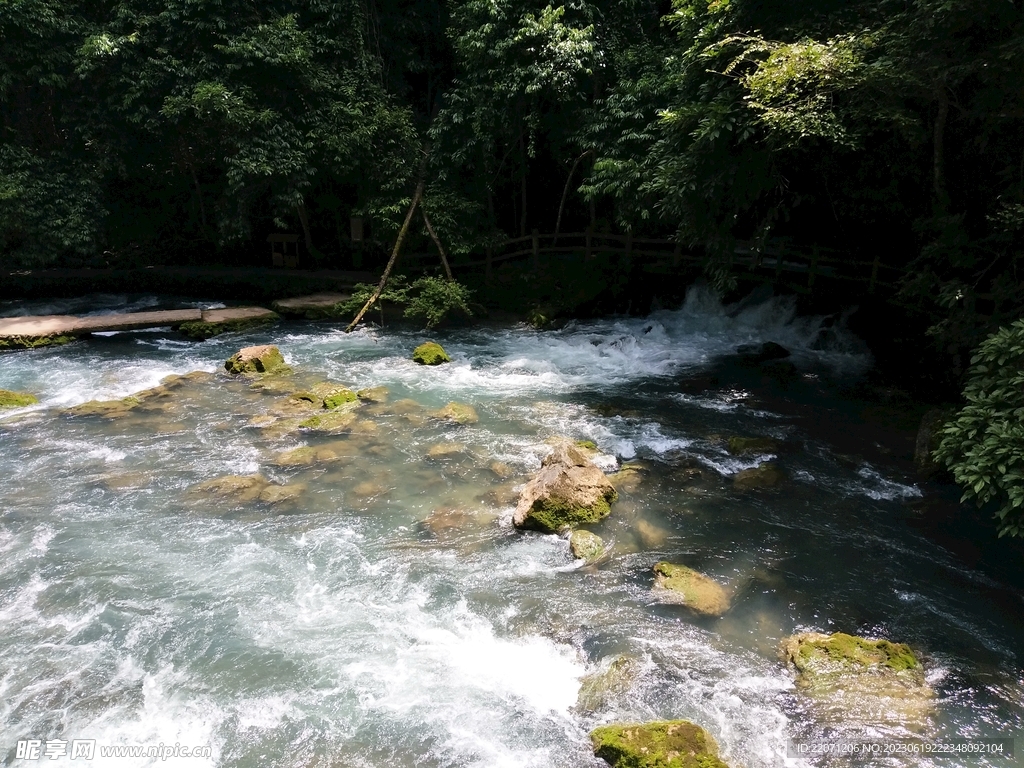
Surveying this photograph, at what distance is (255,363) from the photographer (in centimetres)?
1323

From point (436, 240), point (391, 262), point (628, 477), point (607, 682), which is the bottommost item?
point (607, 682)

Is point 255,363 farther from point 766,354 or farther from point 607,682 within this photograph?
point 766,354

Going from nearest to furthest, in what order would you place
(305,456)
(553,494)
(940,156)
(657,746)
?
(657,746) < (553,494) < (305,456) < (940,156)

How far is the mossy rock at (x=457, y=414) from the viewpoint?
436 inches

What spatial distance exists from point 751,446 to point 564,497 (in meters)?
3.51

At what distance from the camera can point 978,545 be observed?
7.65m

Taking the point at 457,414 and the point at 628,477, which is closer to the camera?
the point at 628,477

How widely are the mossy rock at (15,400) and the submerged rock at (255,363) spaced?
3.19m

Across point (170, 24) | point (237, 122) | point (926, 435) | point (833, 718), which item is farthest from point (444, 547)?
point (170, 24)

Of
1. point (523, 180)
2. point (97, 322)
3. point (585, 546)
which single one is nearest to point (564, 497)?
point (585, 546)

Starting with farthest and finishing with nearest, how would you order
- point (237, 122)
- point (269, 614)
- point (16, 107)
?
point (16, 107), point (237, 122), point (269, 614)

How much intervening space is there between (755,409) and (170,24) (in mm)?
16547

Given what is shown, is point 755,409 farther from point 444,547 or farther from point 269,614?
point 269,614

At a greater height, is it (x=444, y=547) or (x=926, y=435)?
(x=926, y=435)
